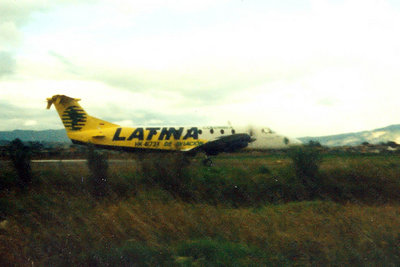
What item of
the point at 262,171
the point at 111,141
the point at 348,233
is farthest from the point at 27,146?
the point at 348,233

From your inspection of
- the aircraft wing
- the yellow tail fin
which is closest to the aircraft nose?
the aircraft wing

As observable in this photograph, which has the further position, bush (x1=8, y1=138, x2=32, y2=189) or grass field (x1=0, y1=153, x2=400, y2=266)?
bush (x1=8, y1=138, x2=32, y2=189)

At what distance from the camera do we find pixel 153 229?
10.0 metres

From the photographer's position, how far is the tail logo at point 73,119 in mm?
31453

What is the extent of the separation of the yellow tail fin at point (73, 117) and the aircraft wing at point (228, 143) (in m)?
10.8

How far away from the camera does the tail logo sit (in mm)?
31453

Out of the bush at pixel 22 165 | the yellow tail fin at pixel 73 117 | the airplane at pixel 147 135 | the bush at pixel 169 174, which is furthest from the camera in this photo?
the yellow tail fin at pixel 73 117

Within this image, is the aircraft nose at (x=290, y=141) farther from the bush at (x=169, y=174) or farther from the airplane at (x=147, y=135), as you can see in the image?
the bush at (x=169, y=174)

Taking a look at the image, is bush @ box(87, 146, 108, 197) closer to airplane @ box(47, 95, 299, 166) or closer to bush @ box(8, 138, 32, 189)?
bush @ box(8, 138, 32, 189)

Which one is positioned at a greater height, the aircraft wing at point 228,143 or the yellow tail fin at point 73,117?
the yellow tail fin at point 73,117

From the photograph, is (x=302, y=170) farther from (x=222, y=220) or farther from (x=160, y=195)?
(x=222, y=220)

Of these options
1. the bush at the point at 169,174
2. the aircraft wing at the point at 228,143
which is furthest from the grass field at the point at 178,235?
the aircraft wing at the point at 228,143

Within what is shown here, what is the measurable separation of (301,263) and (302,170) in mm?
17061

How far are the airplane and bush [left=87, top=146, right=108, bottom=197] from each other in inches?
319
